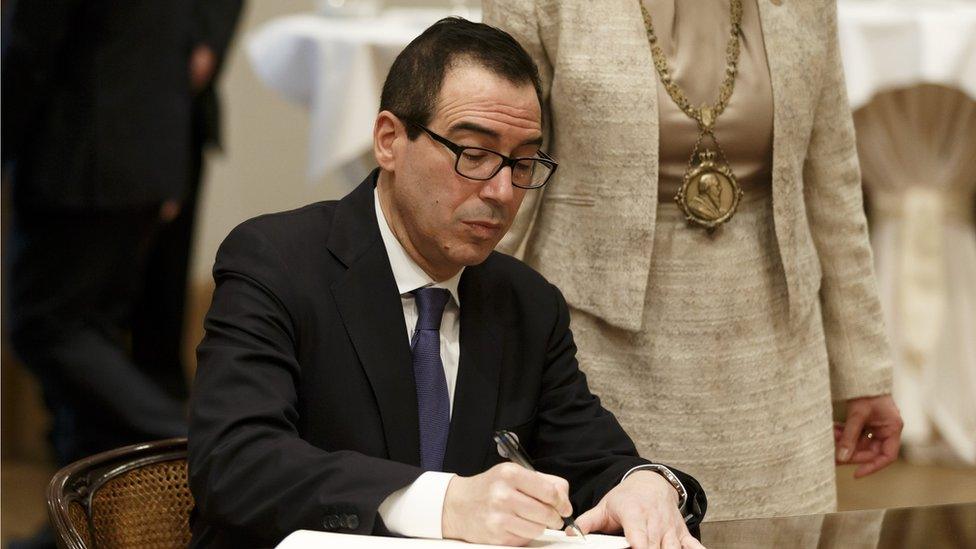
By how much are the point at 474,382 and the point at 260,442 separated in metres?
0.40

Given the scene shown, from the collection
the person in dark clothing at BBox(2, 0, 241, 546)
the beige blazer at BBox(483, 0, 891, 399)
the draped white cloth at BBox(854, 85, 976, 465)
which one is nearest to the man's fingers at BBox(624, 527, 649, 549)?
the beige blazer at BBox(483, 0, 891, 399)

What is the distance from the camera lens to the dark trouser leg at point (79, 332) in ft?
14.0

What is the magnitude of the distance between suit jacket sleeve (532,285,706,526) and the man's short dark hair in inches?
15.1

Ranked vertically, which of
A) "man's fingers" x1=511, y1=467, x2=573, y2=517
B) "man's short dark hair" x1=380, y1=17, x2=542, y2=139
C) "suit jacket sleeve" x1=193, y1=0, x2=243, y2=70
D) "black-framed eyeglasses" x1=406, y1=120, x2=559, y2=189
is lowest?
"man's fingers" x1=511, y1=467, x2=573, y2=517

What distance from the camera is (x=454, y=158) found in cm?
194

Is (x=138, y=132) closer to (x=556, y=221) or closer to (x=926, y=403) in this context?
(x=556, y=221)

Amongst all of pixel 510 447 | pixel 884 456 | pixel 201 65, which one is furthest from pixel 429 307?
pixel 201 65

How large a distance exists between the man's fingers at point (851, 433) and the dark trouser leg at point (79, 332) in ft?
7.24

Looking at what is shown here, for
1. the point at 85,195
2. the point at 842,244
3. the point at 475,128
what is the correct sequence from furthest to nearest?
1. the point at 85,195
2. the point at 842,244
3. the point at 475,128

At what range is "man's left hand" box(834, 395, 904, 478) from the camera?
8.70 feet

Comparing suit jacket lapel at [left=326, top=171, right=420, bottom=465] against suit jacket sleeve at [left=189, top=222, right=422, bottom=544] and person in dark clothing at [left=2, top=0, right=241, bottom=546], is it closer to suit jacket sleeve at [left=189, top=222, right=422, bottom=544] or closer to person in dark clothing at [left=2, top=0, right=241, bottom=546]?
suit jacket sleeve at [left=189, top=222, right=422, bottom=544]

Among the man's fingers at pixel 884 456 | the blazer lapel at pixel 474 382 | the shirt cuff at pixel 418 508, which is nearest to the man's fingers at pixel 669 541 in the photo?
the shirt cuff at pixel 418 508

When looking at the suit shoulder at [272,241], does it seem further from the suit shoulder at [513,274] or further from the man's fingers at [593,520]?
the man's fingers at [593,520]

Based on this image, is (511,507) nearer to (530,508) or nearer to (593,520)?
(530,508)
